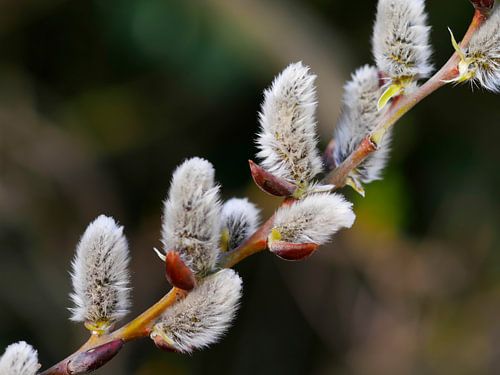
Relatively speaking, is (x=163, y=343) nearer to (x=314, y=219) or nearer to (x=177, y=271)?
(x=177, y=271)

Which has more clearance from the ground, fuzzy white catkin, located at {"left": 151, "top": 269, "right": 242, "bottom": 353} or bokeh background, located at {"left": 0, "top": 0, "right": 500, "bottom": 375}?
fuzzy white catkin, located at {"left": 151, "top": 269, "right": 242, "bottom": 353}

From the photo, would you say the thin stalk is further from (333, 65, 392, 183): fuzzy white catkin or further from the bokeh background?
the bokeh background

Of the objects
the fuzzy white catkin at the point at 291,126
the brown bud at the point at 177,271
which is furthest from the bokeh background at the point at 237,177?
the brown bud at the point at 177,271

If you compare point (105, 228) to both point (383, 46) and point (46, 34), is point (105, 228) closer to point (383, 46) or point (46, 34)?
point (383, 46)

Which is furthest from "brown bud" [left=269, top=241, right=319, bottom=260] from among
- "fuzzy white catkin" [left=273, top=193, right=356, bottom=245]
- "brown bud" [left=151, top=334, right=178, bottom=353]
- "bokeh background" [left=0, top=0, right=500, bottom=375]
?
"bokeh background" [left=0, top=0, right=500, bottom=375]

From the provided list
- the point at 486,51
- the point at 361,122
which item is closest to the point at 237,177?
the point at 361,122

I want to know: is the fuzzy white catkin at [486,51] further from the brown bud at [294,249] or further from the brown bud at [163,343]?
the brown bud at [163,343]
